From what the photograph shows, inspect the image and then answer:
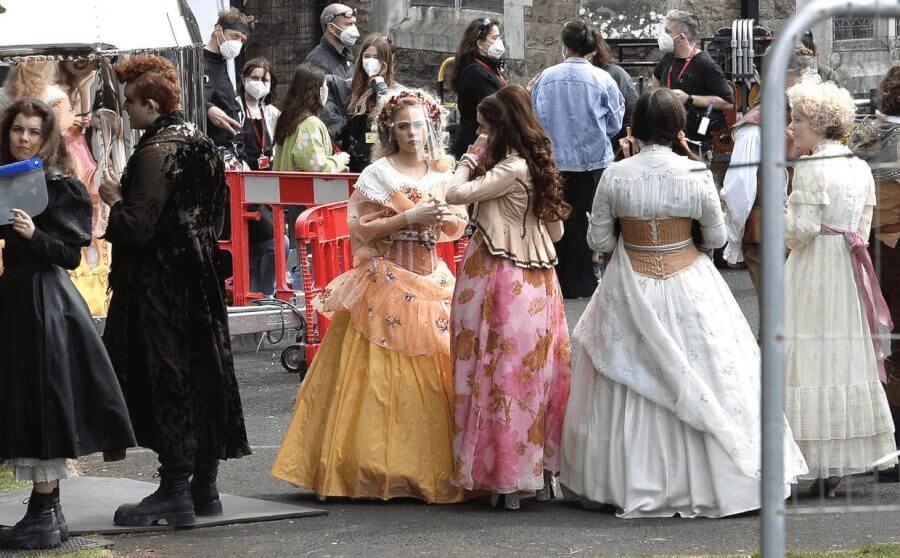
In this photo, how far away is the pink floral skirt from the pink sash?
51.1 inches

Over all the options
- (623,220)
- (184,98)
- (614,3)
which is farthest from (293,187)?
(614,3)

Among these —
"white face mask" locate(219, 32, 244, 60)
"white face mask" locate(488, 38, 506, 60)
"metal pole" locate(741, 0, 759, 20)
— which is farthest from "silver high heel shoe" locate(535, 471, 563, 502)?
"metal pole" locate(741, 0, 759, 20)

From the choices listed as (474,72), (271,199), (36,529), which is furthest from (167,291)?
(474,72)

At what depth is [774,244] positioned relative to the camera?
371 cm

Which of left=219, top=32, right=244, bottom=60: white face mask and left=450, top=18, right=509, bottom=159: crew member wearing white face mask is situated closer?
left=450, top=18, right=509, bottom=159: crew member wearing white face mask

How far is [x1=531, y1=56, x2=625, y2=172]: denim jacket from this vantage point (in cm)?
1248

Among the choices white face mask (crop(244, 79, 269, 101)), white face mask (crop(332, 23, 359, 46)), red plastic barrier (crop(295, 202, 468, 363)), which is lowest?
red plastic barrier (crop(295, 202, 468, 363))

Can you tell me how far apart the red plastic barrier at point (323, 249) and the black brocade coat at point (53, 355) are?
3166 mm

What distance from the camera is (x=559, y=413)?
7098 millimetres

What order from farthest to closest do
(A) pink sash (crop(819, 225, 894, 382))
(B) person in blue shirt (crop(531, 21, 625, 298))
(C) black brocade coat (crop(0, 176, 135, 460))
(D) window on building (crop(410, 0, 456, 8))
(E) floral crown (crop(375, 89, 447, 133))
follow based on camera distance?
(D) window on building (crop(410, 0, 456, 8)) → (B) person in blue shirt (crop(531, 21, 625, 298)) → (E) floral crown (crop(375, 89, 447, 133)) → (A) pink sash (crop(819, 225, 894, 382)) → (C) black brocade coat (crop(0, 176, 135, 460))

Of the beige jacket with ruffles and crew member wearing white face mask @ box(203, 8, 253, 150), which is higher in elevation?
crew member wearing white face mask @ box(203, 8, 253, 150)

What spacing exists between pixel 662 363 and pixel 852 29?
203 centimetres

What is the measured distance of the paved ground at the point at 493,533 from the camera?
20.2ft

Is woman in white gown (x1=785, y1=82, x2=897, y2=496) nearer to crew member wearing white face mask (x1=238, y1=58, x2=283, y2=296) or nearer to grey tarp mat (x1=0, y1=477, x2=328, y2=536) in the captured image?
grey tarp mat (x1=0, y1=477, x2=328, y2=536)
